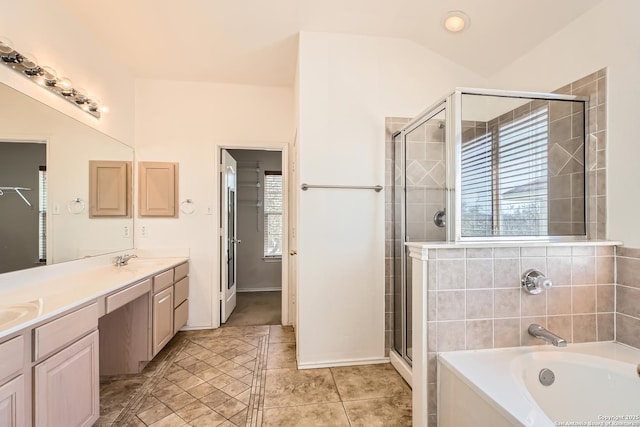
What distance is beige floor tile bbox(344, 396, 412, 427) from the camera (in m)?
1.72

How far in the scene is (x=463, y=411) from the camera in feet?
4.24

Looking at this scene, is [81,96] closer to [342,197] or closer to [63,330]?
[63,330]

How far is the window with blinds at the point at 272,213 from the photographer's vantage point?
5.02 metres

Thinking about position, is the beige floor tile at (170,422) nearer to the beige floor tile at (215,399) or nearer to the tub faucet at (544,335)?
the beige floor tile at (215,399)

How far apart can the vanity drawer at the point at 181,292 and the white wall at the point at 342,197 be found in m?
1.28

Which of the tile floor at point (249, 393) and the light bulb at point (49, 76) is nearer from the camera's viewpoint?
the tile floor at point (249, 393)

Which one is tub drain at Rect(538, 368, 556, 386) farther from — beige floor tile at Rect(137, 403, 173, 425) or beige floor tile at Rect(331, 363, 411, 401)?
beige floor tile at Rect(137, 403, 173, 425)

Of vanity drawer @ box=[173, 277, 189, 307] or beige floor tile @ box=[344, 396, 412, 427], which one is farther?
vanity drawer @ box=[173, 277, 189, 307]

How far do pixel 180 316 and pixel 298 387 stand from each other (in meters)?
1.49

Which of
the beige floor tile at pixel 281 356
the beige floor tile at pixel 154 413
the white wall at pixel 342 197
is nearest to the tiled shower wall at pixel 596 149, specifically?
the white wall at pixel 342 197

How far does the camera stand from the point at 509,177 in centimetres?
195

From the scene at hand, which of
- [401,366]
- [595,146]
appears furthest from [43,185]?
[595,146]

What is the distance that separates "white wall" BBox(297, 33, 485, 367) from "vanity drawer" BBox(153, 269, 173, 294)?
3.93ft

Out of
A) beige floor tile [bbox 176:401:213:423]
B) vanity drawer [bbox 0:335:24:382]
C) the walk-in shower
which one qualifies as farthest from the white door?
the walk-in shower
